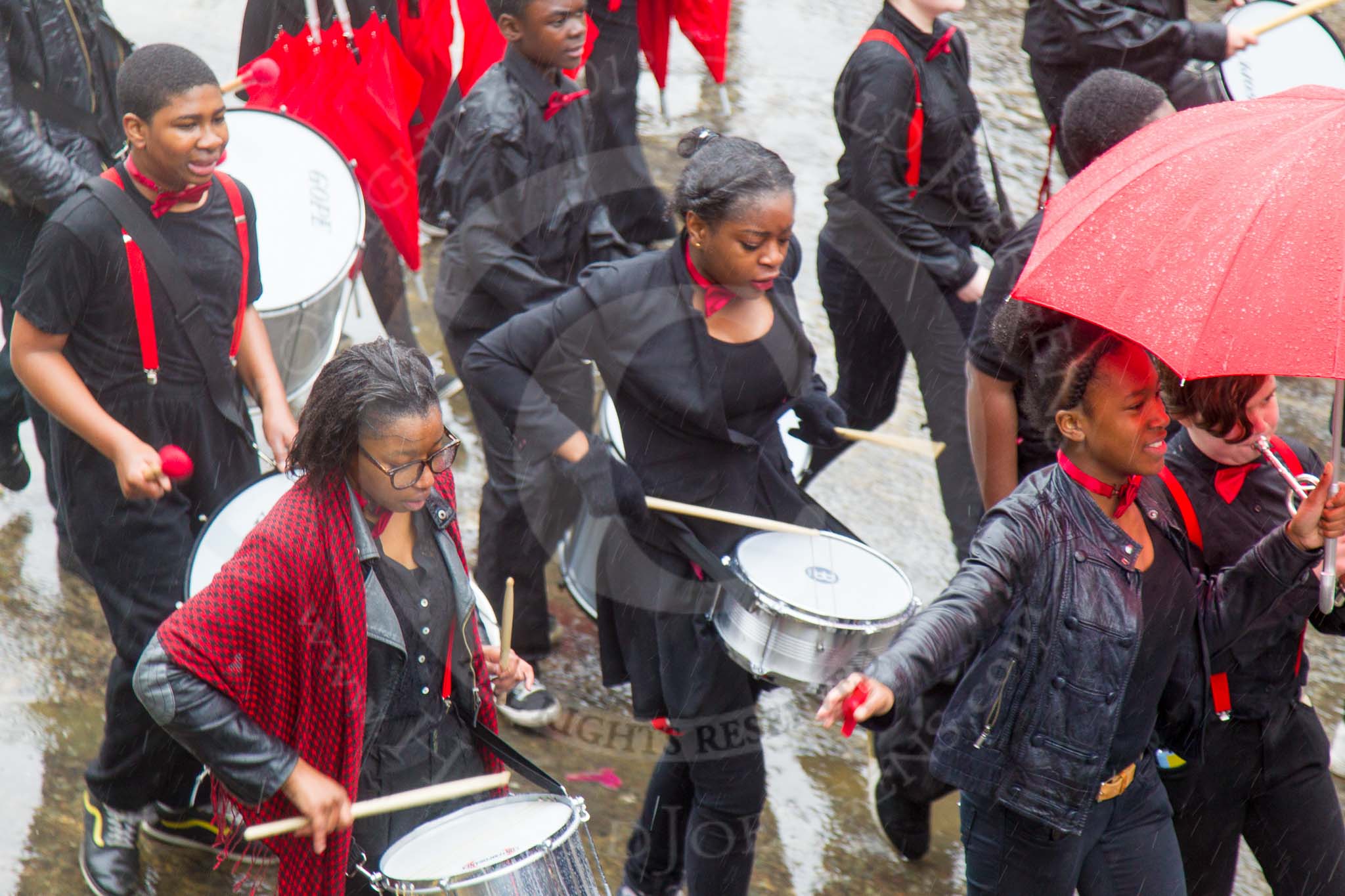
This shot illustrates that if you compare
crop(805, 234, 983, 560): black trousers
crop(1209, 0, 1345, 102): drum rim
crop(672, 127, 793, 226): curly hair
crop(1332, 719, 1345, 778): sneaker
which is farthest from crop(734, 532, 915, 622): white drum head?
crop(1209, 0, 1345, 102): drum rim

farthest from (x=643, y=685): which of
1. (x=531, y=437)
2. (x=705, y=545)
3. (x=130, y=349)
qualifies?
(x=130, y=349)

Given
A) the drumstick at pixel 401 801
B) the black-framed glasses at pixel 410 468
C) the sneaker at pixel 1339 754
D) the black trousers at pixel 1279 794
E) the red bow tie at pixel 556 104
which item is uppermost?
the red bow tie at pixel 556 104

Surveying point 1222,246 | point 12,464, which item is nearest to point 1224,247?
point 1222,246

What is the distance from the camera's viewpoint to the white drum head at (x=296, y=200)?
15.3 ft

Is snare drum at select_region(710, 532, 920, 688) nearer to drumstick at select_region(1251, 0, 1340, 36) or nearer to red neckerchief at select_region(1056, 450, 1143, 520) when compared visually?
red neckerchief at select_region(1056, 450, 1143, 520)

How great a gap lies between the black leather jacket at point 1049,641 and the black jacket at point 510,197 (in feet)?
6.39

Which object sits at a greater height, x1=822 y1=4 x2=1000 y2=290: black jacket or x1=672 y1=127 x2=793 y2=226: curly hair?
x1=672 y1=127 x2=793 y2=226: curly hair

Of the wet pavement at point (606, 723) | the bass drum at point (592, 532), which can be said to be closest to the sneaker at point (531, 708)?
the wet pavement at point (606, 723)

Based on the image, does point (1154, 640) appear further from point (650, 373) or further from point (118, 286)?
point (118, 286)

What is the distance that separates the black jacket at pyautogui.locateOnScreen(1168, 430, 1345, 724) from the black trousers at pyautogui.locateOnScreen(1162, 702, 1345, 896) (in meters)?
0.07

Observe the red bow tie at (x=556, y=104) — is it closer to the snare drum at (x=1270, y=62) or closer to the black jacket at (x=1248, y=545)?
the black jacket at (x=1248, y=545)

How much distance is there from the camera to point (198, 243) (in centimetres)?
386

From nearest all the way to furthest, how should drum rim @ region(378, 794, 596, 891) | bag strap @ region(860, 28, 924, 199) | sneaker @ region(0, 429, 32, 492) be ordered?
drum rim @ region(378, 794, 596, 891) < bag strap @ region(860, 28, 924, 199) < sneaker @ region(0, 429, 32, 492)

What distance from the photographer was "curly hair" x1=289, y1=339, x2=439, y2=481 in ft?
9.56
